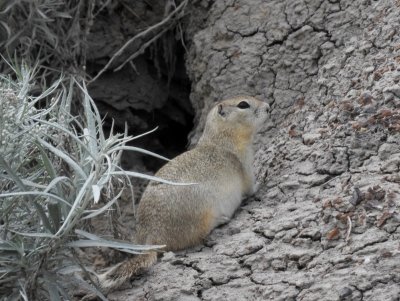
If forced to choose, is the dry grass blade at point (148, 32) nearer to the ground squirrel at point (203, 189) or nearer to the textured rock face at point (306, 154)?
the textured rock face at point (306, 154)

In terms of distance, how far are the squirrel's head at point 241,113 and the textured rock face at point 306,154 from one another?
186 mm

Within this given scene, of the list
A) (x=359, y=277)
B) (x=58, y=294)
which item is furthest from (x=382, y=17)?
(x=58, y=294)

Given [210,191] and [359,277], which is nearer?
[359,277]

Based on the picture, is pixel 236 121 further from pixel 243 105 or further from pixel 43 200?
pixel 43 200

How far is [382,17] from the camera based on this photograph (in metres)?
5.98

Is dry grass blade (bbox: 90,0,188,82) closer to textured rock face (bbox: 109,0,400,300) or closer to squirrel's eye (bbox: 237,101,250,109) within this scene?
textured rock face (bbox: 109,0,400,300)

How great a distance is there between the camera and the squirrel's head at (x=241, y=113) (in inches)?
239

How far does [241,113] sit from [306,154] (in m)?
0.71

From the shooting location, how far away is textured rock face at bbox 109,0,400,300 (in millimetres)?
4590

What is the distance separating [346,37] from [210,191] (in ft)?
4.88

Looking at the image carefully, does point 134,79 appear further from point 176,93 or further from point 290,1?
point 290,1

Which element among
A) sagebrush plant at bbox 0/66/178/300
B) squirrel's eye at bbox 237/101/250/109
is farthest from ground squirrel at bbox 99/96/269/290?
sagebrush plant at bbox 0/66/178/300

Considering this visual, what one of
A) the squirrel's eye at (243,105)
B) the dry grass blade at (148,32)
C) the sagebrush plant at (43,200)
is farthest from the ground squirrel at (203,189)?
the dry grass blade at (148,32)

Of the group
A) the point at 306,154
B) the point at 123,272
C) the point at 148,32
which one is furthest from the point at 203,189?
the point at 148,32
